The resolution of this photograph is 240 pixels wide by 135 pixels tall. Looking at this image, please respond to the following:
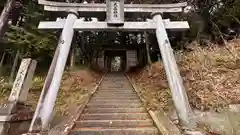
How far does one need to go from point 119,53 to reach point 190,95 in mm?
18357

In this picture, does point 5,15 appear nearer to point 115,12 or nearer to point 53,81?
point 115,12

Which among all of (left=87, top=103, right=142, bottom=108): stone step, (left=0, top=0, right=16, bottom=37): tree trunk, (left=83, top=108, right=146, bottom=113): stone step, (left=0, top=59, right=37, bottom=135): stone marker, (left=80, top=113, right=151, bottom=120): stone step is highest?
(left=0, top=0, right=16, bottom=37): tree trunk

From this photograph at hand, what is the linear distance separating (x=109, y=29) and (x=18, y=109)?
3480 millimetres

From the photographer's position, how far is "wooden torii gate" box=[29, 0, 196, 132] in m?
5.73

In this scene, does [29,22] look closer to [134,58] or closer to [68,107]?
[68,107]

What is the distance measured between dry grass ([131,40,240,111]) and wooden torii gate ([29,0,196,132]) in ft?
4.77

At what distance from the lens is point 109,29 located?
7598 mm

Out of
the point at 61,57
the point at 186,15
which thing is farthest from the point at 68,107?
the point at 186,15

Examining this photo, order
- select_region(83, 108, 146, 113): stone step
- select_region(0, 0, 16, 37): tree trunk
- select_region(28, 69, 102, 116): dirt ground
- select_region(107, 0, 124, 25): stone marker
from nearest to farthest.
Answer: select_region(83, 108, 146, 113): stone step, select_region(107, 0, 124, 25): stone marker, select_region(28, 69, 102, 116): dirt ground, select_region(0, 0, 16, 37): tree trunk

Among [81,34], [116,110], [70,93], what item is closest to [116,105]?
[116,110]

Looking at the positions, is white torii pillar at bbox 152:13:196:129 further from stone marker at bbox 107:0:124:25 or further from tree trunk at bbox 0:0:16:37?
tree trunk at bbox 0:0:16:37

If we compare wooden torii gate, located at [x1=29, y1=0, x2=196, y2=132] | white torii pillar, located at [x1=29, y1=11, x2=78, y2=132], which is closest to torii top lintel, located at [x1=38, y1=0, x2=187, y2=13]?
wooden torii gate, located at [x1=29, y1=0, x2=196, y2=132]

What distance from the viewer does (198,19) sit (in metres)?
15.7

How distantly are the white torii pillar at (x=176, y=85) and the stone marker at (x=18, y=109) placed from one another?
11.9 feet
